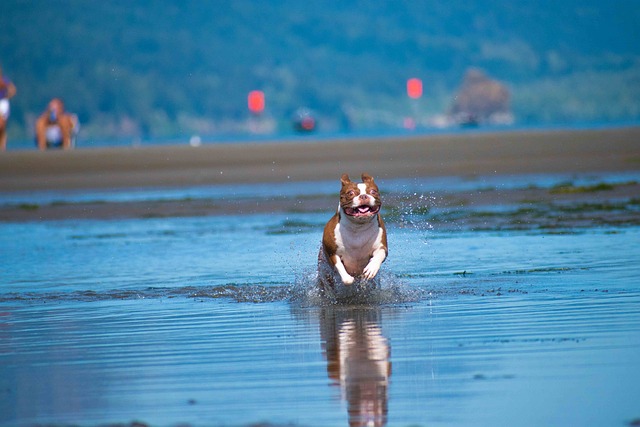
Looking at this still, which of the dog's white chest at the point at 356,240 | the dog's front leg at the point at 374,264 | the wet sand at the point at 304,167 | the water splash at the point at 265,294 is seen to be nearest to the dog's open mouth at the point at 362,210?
the dog's white chest at the point at 356,240

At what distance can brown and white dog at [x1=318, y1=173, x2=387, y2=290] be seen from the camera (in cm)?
1130

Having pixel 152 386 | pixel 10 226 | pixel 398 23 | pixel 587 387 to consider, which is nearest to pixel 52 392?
pixel 152 386

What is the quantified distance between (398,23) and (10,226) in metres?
179

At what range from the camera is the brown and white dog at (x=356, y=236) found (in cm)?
1130

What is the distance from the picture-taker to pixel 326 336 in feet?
31.9

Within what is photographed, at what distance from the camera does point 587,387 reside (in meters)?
7.40

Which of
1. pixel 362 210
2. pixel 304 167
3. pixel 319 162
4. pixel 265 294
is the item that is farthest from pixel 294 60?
pixel 362 210

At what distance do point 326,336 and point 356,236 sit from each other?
6.44 feet

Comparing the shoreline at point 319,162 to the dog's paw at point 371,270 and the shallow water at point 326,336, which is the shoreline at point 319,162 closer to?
the shallow water at point 326,336

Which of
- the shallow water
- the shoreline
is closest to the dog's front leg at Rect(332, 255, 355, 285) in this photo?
the shallow water

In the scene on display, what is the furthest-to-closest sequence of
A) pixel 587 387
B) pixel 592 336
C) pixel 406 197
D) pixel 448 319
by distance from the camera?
pixel 406 197, pixel 448 319, pixel 592 336, pixel 587 387

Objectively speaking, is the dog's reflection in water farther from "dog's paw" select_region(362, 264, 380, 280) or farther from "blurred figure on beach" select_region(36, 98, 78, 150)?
"blurred figure on beach" select_region(36, 98, 78, 150)

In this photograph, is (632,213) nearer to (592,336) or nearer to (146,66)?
(592,336)

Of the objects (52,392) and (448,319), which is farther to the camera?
(448,319)
